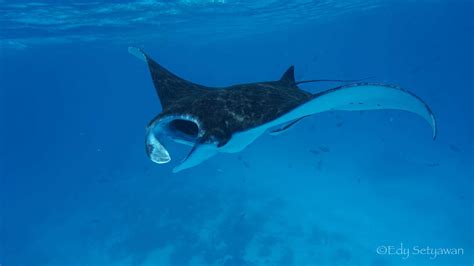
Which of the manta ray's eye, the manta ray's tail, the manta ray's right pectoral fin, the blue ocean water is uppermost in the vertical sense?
the manta ray's tail

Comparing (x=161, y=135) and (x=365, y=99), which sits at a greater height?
(x=365, y=99)

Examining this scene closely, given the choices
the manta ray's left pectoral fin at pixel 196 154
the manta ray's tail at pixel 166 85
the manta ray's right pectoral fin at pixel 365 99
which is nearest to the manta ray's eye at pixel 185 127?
the manta ray's tail at pixel 166 85

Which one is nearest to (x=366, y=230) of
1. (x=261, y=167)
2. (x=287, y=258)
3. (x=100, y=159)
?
(x=287, y=258)

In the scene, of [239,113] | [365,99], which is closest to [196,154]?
[239,113]

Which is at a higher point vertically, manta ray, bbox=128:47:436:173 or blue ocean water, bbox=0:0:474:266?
manta ray, bbox=128:47:436:173

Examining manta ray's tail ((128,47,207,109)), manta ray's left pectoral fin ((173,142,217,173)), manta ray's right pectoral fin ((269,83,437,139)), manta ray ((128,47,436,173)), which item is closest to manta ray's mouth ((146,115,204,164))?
manta ray ((128,47,436,173))

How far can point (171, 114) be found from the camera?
144 inches

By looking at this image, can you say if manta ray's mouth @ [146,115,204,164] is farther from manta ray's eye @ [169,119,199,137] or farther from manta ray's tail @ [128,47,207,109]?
manta ray's tail @ [128,47,207,109]

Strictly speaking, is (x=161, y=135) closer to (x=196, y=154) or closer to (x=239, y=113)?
(x=196, y=154)

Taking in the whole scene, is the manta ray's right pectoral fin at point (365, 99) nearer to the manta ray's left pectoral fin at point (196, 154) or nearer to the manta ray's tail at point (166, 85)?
the manta ray's left pectoral fin at point (196, 154)

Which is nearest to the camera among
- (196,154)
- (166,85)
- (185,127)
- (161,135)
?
(196,154)

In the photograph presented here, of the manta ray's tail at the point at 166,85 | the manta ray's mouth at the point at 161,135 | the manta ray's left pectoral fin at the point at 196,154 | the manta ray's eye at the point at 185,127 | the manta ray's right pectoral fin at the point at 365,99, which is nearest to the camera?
the manta ray's right pectoral fin at the point at 365,99

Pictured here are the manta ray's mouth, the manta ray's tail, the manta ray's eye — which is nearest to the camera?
the manta ray's mouth

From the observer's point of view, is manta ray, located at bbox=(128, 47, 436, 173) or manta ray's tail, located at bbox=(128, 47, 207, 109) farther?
manta ray's tail, located at bbox=(128, 47, 207, 109)
